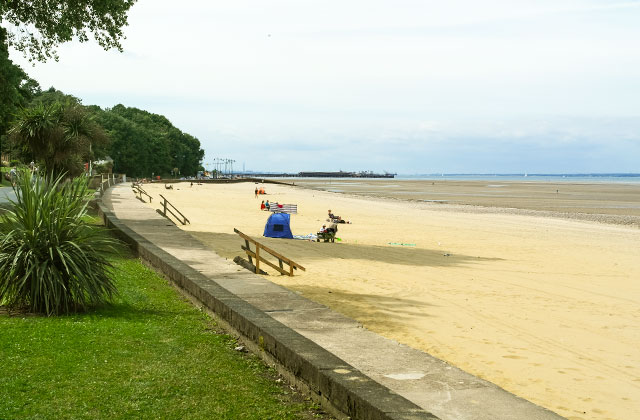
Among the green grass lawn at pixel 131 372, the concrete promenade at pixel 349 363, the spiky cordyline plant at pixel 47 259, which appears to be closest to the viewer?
the concrete promenade at pixel 349 363

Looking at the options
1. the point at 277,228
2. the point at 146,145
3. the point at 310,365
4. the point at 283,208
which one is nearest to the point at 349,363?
the point at 310,365

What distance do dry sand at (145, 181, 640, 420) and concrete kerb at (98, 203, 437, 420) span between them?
6.78 ft

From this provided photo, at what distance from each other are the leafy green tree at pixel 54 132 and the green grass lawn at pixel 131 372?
19.6 m

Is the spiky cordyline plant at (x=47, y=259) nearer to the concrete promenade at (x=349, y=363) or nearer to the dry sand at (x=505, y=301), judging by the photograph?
the concrete promenade at (x=349, y=363)

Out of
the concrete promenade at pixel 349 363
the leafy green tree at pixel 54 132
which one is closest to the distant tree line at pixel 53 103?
the leafy green tree at pixel 54 132

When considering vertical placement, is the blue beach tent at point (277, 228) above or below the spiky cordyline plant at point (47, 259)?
below

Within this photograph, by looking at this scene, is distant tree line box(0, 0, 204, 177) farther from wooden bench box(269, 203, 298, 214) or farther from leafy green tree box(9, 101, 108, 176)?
wooden bench box(269, 203, 298, 214)

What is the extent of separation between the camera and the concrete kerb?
459cm

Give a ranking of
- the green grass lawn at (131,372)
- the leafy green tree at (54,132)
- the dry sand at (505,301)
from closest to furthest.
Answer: the green grass lawn at (131,372)
the dry sand at (505,301)
the leafy green tree at (54,132)

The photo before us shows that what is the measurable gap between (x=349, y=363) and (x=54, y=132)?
917 inches

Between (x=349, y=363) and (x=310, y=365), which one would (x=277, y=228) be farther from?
(x=310, y=365)

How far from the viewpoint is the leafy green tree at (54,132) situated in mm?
25734

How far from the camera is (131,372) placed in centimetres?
591

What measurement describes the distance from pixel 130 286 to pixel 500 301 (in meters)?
6.58
